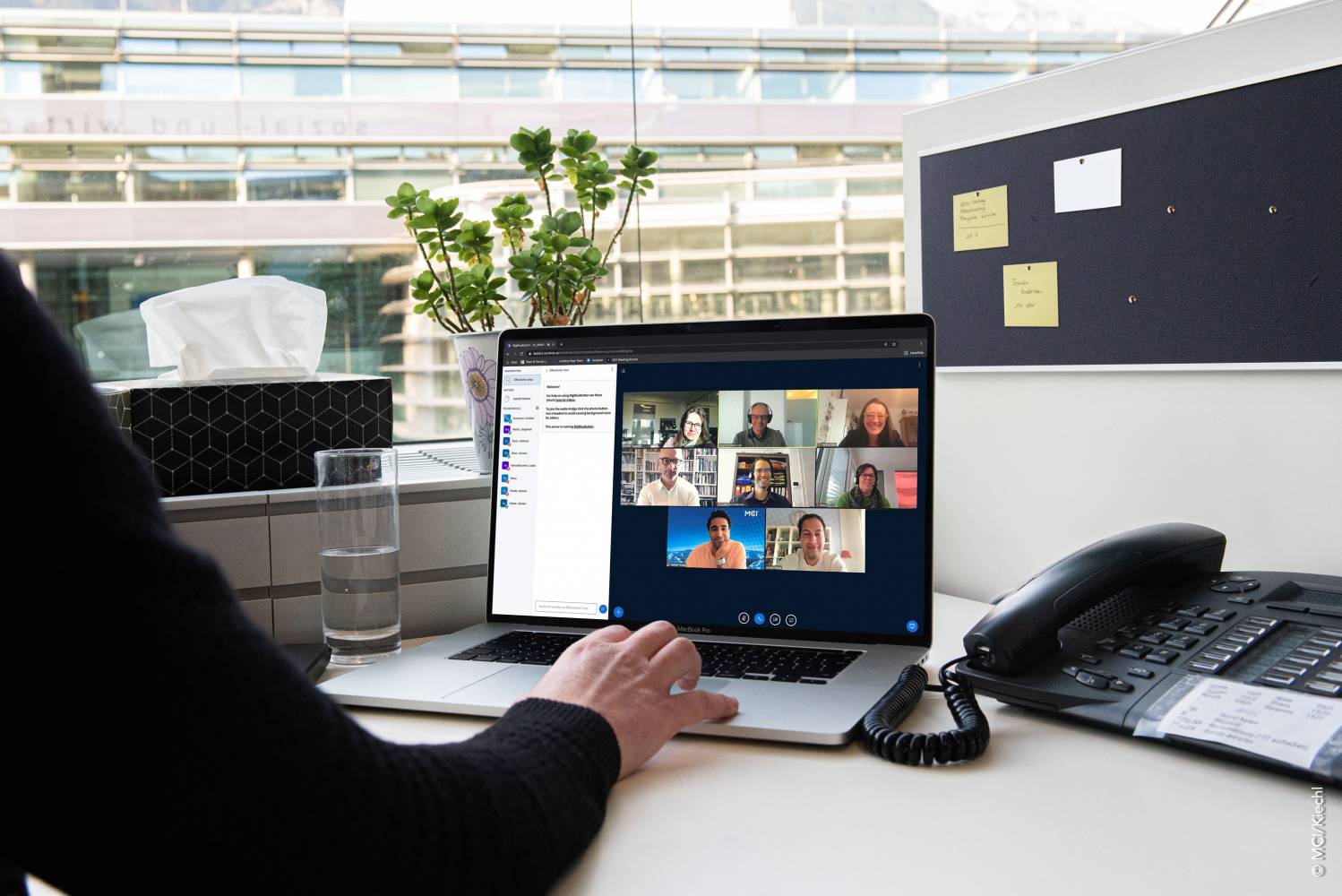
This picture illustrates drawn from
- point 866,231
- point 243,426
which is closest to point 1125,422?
point 243,426

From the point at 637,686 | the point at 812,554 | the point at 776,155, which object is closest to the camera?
the point at 637,686

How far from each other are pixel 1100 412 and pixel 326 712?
34.8 inches

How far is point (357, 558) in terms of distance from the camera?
1.04 m

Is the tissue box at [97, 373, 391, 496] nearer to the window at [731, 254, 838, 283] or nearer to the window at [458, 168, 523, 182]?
the window at [458, 168, 523, 182]

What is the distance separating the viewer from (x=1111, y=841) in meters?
0.58

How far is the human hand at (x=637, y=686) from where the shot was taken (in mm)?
684

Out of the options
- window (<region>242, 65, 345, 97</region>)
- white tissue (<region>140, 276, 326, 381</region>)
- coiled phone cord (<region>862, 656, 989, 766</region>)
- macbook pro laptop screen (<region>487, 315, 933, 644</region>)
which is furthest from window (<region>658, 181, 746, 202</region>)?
coiled phone cord (<region>862, 656, 989, 766</region>)

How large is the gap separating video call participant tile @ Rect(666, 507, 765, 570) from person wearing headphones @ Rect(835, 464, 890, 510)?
3.1 inches

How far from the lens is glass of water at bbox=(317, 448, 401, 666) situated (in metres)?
1.04

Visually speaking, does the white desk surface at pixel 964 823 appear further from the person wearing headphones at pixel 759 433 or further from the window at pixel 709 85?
the window at pixel 709 85

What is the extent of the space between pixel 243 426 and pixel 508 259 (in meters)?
0.36

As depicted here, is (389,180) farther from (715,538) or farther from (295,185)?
(715,538)

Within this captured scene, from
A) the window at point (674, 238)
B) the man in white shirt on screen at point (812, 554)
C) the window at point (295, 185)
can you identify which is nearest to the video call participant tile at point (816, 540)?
the man in white shirt on screen at point (812, 554)

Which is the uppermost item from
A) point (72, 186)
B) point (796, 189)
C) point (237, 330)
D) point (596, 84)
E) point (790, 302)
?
point (596, 84)
